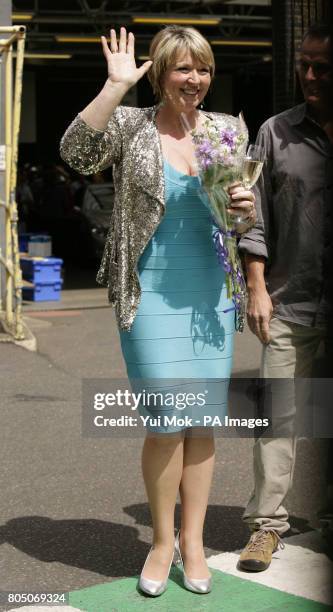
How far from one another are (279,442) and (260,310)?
0.54 meters

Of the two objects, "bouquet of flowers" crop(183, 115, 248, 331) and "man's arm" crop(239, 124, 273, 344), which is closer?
"bouquet of flowers" crop(183, 115, 248, 331)

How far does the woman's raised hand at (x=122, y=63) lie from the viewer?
12.0 ft

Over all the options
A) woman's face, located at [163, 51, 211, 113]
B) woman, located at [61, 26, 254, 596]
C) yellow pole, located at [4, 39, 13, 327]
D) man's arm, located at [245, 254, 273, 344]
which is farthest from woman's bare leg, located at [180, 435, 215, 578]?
yellow pole, located at [4, 39, 13, 327]

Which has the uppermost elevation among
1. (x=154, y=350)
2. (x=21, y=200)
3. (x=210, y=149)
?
(x=210, y=149)

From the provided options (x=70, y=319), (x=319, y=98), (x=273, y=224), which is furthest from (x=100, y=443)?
(x=70, y=319)

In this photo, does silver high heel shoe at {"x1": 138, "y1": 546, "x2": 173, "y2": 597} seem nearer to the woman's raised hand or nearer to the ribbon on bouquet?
the ribbon on bouquet

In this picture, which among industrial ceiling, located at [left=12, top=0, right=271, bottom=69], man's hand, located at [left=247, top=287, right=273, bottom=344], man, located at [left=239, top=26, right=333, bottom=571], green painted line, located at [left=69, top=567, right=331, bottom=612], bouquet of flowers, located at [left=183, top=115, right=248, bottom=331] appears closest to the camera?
bouquet of flowers, located at [left=183, top=115, right=248, bottom=331]

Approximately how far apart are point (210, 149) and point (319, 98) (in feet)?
1.56

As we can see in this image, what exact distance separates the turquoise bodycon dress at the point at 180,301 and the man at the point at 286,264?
0.75 ft

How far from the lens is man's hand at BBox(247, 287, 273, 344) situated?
3.99m

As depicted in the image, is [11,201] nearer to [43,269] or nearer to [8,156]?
[8,156]

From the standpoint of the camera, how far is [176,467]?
387cm

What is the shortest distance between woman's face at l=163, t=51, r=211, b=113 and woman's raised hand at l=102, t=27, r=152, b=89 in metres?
0.10

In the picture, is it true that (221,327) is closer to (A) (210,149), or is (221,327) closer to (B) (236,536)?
(A) (210,149)
